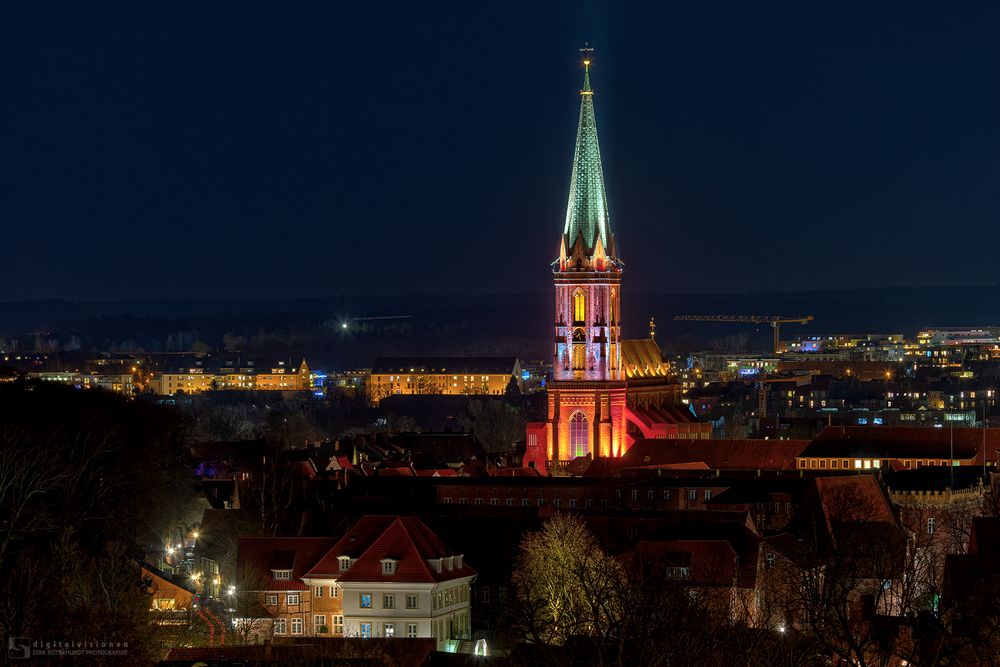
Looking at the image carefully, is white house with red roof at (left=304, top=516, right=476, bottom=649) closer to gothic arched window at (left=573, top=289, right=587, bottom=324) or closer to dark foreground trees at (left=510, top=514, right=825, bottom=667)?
dark foreground trees at (left=510, top=514, right=825, bottom=667)

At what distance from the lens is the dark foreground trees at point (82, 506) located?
57.5m

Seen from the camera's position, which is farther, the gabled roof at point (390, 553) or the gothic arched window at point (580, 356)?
the gothic arched window at point (580, 356)

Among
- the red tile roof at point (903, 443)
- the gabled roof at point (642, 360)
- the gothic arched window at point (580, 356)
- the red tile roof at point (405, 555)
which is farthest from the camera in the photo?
the gabled roof at point (642, 360)

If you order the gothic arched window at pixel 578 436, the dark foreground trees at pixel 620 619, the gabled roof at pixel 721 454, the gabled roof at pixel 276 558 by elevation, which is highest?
the gothic arched window at pixel 578 436

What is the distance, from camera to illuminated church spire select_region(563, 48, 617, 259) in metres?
137

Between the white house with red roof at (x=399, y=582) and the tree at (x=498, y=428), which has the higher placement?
the tree at (x=498, y=428)

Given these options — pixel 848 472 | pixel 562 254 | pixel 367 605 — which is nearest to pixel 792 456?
pixel 848 472

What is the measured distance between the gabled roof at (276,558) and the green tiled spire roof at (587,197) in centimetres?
6716

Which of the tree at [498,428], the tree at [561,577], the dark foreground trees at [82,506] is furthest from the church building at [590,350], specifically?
the tree at [561,577]

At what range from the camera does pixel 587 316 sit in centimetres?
13800

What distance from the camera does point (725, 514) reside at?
8088cm

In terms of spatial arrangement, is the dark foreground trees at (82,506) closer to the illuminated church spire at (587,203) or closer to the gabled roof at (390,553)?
the gabled roof at (390,553)

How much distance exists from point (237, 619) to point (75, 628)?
10.4 meters

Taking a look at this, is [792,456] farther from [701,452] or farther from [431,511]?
[431,511]
